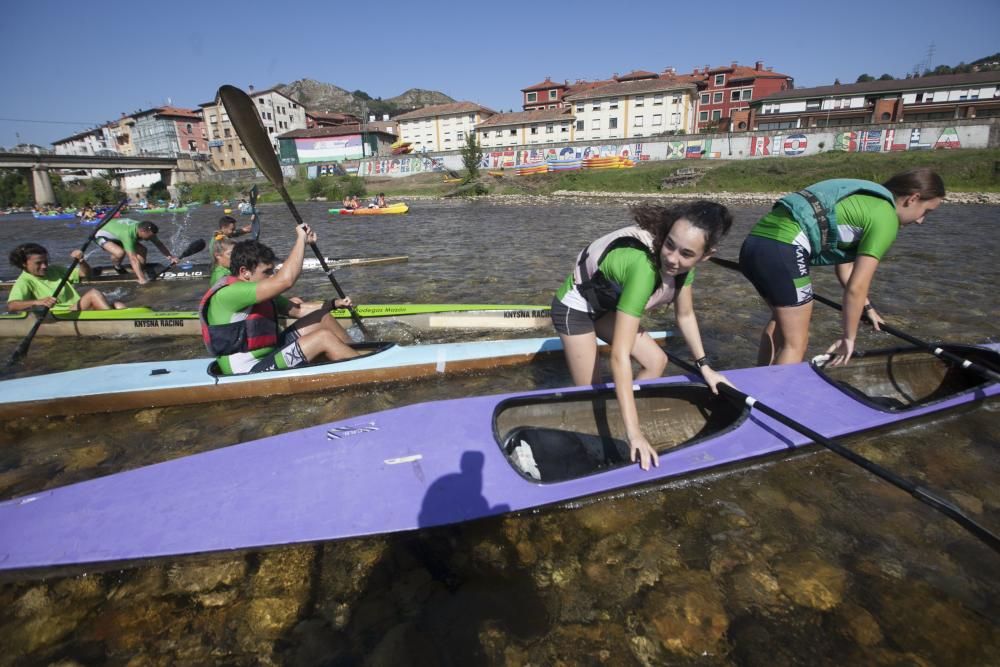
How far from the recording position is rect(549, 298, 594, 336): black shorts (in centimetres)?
350

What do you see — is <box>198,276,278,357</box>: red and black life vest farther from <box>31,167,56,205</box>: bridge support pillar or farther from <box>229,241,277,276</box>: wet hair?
<box>31,167,56,205</box>: bridge support pillar

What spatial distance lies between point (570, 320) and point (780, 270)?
175 cm

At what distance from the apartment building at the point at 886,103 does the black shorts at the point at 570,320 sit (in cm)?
4949

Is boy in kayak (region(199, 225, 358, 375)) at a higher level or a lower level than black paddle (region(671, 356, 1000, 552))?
higher

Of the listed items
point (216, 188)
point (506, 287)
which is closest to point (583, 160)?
point (506, 287)

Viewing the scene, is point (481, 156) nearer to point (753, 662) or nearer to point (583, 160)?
point (583, 160)

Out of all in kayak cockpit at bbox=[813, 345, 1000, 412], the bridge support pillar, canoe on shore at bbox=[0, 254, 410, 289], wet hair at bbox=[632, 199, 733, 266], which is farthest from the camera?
the bridge support pillar

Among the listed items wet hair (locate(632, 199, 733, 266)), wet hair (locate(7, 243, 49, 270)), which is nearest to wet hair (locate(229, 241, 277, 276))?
wet hair (locate(632, 199, 733, 266))

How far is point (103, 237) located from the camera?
10008mm

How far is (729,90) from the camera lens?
53844mm

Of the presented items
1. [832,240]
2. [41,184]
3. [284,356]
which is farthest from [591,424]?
[41,184]

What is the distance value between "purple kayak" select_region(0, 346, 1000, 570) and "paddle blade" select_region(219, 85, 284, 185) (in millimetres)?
3579

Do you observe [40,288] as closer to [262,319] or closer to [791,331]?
[262,319]

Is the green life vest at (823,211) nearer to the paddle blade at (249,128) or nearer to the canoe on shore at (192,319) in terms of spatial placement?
the canoe on shore at (192,319)
